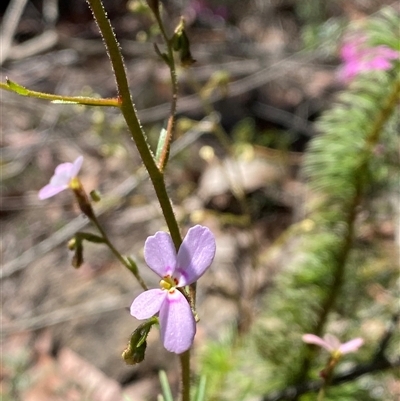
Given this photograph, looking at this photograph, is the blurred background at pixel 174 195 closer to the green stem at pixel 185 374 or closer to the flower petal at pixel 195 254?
the green stem at pixel 185 374

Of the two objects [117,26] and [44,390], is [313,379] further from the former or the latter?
[117,26]

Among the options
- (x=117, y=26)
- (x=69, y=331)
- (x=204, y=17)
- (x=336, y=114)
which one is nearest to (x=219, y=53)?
(x=204, y=17)

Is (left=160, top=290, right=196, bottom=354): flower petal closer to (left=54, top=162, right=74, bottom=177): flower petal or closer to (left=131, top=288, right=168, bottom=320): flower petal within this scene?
(left=131, top=288, right=168, bottom=320): flower petal

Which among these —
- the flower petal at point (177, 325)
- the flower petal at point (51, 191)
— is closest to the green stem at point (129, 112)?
the flower petal at point (177, 325)

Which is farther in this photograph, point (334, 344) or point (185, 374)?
point (334, 344)

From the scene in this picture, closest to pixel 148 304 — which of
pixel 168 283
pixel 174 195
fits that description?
pixel 168 283

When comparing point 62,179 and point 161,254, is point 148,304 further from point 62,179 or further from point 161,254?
point 62,179
